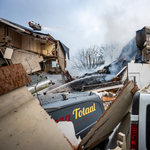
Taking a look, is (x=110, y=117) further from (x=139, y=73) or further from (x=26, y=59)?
(x=139, y=73)

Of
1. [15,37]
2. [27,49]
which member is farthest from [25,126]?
[27,49]

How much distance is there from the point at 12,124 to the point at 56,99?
48.2 inches

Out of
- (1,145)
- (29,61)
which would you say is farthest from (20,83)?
(29,61)

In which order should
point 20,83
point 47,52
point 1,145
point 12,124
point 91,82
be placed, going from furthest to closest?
point 47,52 → point 91,82 → point 20,83 → point 12,124 → point 1,145

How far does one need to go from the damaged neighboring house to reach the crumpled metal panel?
183 cm

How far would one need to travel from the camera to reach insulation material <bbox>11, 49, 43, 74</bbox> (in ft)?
20.6

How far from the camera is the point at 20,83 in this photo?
125 cm

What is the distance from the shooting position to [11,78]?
1172mm

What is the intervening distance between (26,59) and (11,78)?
667 cm

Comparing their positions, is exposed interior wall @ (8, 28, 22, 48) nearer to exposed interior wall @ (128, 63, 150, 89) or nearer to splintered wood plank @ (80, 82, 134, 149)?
splintered wood plank @ (80, 82, 134, 149)

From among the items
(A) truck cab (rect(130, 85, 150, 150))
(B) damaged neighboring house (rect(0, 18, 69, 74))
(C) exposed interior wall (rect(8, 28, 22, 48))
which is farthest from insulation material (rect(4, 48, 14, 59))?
(A) truck cab (rect(130, 85, 150, 150))

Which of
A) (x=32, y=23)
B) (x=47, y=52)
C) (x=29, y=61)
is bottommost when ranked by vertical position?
(x=29, y=61)

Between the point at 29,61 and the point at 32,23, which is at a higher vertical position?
the point at 32,23

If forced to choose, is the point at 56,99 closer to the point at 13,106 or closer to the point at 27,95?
the point at 27,95
